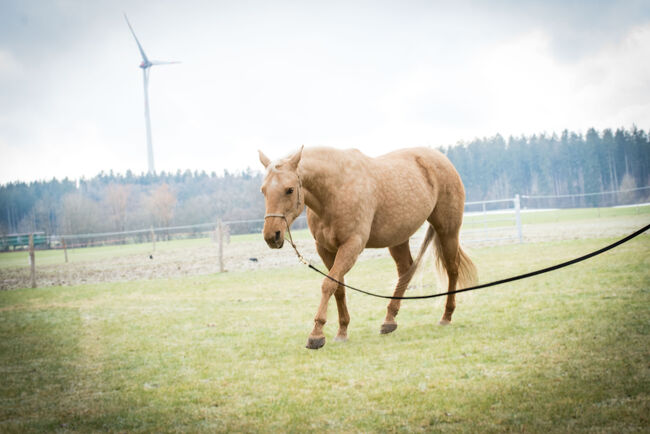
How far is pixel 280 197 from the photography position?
3791 millimetres

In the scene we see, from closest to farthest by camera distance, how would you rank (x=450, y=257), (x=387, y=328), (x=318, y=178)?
(x=318, y=178), (x=387, y=328), (x=450, y=257)

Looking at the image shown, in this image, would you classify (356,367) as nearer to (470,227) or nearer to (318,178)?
(318,178)

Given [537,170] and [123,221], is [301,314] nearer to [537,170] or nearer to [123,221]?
[123,221]

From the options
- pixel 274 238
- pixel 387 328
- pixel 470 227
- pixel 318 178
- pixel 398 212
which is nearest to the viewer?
pixel 274 238

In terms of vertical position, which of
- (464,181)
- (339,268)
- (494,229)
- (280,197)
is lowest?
(494,229)

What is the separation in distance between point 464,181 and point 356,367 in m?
65.3

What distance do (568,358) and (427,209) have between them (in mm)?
2049

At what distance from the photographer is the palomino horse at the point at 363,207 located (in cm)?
388

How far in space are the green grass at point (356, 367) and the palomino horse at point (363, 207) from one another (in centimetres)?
64

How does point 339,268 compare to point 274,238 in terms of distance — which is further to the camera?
point 339,268

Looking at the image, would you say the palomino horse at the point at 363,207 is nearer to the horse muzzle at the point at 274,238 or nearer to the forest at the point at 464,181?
the horse muzzle at the point at 274,238

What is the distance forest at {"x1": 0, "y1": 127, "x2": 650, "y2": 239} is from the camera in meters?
45.2

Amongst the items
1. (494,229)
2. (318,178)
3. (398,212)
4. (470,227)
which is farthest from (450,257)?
(470,227)

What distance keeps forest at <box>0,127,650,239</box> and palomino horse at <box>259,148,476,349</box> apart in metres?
42.0
